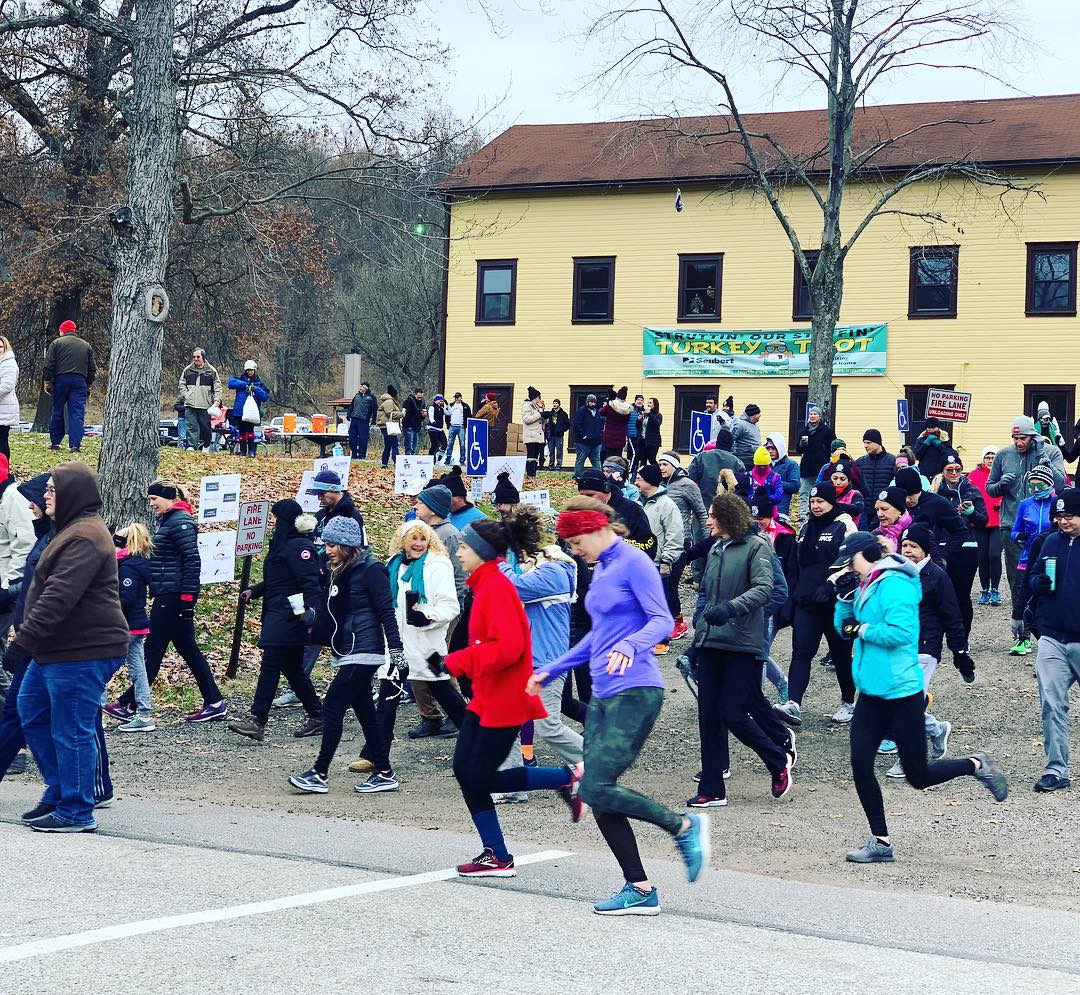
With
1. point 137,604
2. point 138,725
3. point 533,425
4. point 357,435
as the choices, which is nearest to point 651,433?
point 533,425

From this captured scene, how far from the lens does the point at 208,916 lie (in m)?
6.33

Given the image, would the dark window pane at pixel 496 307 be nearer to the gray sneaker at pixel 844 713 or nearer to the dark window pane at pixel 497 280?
the dark window pane at pixel 497 280

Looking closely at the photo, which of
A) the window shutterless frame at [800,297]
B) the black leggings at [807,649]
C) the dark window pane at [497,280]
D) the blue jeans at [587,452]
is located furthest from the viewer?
the dark window pane at [497,280]

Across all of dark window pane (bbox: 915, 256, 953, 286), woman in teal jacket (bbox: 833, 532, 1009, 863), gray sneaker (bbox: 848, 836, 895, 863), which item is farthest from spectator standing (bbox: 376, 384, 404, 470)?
gray sneaker (bbox: 848, 836, 895, 863)

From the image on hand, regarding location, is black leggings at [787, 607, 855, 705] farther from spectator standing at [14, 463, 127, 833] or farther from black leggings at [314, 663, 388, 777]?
spectator standing at [14, 463, 127, 833]

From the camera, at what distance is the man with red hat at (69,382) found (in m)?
21.7

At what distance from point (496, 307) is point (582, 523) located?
32999 millimetres

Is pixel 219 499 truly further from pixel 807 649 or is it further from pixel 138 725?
pixel 807 649

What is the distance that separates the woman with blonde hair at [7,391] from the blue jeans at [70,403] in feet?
10.6

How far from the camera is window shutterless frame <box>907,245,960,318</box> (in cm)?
3531

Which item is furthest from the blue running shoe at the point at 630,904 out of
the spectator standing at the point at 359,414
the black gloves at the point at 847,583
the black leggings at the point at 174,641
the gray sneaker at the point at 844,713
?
the spectator standing at the point at 359,414

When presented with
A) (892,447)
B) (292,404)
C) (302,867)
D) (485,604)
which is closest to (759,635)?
(485,604)

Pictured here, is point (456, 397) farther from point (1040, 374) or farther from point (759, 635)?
point (759, 635)

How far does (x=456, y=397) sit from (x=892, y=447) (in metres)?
10.7
